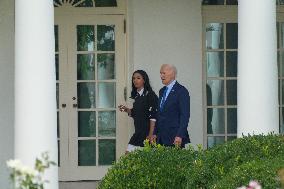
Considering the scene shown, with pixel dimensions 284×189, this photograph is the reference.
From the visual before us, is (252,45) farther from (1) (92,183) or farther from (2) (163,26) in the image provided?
(1) (92,183)

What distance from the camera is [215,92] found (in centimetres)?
1256

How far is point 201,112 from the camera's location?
1213cm

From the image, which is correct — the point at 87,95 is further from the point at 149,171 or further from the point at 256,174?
the point at 256,174

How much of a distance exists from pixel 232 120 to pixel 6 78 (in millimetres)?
3484

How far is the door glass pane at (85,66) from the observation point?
40.8 feet

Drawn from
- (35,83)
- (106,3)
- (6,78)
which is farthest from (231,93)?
(35,83)

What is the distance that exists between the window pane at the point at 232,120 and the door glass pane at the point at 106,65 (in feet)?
6.14

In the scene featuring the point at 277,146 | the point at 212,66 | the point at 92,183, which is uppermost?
the point at 212,66

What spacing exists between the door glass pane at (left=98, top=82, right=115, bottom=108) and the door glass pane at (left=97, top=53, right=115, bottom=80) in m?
0.14

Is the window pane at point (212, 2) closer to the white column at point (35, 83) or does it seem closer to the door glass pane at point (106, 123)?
the door glass pane at point (106, 123)

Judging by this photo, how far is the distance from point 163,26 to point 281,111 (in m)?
2.29

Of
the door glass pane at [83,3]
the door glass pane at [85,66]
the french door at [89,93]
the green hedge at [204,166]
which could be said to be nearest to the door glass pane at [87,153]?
the french door at [89,93]

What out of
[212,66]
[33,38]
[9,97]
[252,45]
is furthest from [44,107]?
[212,66]

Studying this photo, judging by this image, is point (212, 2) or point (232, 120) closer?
point (212, 2)
